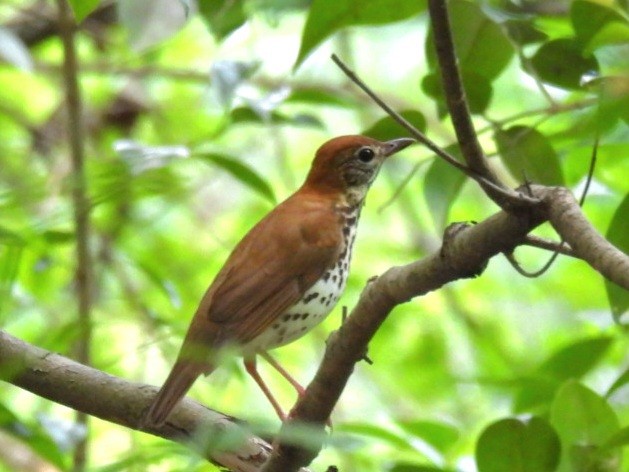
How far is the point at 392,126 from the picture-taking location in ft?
9.29

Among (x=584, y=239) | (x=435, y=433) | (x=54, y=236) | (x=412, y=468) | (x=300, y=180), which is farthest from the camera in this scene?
(x=300, y=180)

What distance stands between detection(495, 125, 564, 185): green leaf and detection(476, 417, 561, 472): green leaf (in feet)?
1.84

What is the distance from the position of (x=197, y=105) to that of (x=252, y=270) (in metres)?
2.99

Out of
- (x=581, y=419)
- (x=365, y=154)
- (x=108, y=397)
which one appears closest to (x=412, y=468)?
(x=581, y=419)

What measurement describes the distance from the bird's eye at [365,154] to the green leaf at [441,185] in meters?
1.03

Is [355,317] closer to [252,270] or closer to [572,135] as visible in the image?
[572,135]

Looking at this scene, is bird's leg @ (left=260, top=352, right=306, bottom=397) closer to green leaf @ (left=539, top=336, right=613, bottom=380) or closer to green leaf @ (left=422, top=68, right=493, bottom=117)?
green leaf @ (left=539, top=336, right=613, bottom=380)

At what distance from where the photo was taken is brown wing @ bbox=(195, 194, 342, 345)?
3156 mm

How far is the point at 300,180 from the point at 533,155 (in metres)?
4.09

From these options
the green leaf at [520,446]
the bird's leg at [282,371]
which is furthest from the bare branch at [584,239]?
the bird's leg at [282,371]

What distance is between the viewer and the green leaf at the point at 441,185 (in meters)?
2.70

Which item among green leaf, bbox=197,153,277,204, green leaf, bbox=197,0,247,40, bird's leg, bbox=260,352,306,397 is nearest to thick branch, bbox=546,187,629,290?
green leaf, bbox=197,0,247,40

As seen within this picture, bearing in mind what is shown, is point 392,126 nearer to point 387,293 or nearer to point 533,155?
point 533,155

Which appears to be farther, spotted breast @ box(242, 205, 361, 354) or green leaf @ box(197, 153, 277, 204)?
spotted breast @ box(242, 205, 361, 354)
